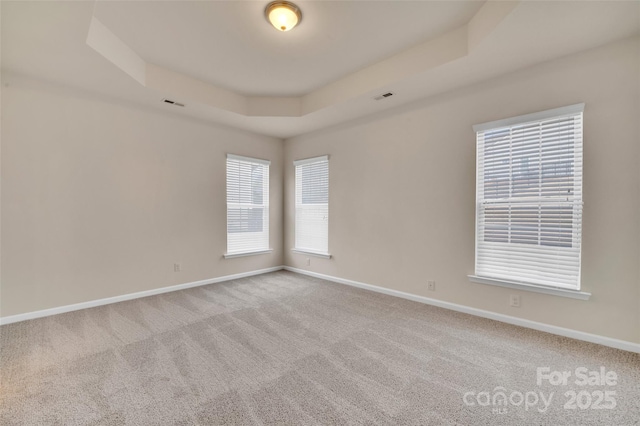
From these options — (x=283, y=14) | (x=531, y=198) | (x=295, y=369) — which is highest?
(x=283, y=14)

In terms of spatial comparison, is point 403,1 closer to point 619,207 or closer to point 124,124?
point 619,207

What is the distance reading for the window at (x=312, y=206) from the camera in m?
4.80

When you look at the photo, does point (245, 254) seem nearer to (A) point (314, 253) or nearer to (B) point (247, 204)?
(B) point (247, 204)

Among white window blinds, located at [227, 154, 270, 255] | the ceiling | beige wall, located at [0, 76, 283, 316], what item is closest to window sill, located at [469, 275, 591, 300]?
the ceiling

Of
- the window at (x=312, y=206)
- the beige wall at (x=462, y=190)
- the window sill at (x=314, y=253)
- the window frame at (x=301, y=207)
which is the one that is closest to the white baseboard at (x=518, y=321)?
the beige wall at (x=462, y=190)

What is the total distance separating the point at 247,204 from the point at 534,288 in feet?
13.9

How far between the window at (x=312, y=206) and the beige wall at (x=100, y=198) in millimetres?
1336

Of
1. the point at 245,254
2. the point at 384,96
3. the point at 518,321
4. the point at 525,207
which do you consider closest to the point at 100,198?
the point at 245,254

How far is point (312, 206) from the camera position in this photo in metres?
5.03

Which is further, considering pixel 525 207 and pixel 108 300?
pixel 108 300

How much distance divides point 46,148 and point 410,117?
4381 mm

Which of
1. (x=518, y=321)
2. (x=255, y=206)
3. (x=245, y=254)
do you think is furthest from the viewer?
(x=255, y=206)

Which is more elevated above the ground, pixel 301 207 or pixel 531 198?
pixel 531 198

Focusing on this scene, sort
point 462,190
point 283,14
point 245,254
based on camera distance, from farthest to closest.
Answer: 1. point 245,254
2. point 462,190
3. point 283,14
